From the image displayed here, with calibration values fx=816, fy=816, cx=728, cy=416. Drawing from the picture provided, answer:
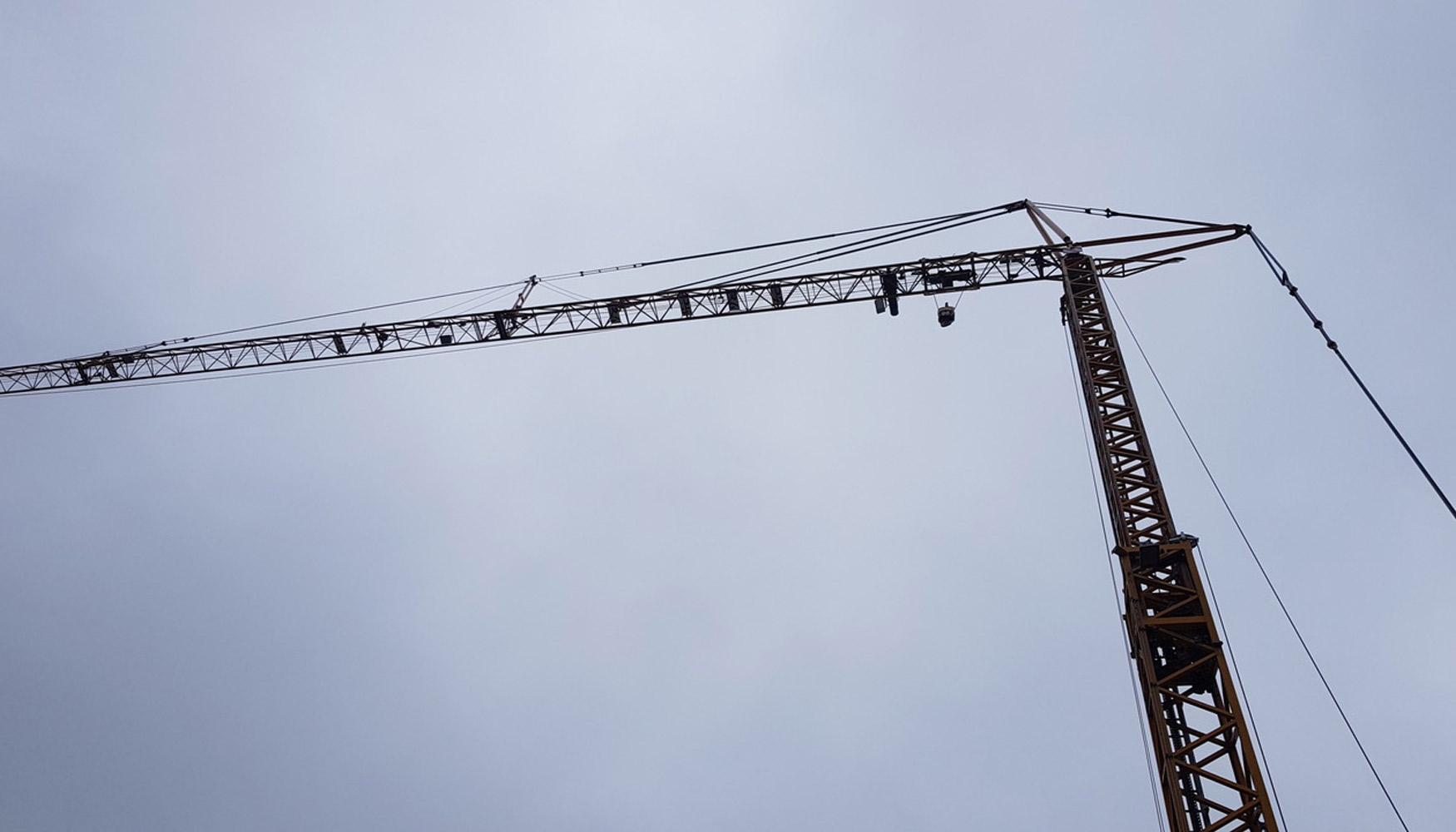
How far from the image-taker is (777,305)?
37406mm

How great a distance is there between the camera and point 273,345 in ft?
142

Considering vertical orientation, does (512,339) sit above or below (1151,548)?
above

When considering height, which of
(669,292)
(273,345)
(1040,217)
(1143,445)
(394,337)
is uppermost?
(273,345)

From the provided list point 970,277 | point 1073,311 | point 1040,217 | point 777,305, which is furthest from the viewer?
point 777,305

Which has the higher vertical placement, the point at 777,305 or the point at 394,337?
the point at 394,337

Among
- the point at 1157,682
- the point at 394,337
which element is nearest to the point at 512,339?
the point at 394,337

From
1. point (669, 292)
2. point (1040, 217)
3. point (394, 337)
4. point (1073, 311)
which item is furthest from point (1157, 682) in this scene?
point (394, 337)

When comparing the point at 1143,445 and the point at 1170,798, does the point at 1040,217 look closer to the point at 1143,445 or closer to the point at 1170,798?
the point at 1143,445

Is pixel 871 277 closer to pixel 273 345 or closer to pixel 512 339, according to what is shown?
→ pixel 512 339

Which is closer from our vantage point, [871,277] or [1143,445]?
[1143,445]

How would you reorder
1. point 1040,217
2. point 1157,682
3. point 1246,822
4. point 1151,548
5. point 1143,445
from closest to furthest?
point 1246,822 → point 1157,682 → point 1151,548 → point 1143,445 → point 1040,217

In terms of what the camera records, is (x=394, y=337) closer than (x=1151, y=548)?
No

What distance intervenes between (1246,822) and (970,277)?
23.3 m

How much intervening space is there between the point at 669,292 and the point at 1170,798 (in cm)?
2974
